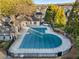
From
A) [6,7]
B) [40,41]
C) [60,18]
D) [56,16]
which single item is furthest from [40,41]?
[56,16]

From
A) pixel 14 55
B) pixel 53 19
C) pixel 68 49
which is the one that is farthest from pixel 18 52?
pixel 53 19

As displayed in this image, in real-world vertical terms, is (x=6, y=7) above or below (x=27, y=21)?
above

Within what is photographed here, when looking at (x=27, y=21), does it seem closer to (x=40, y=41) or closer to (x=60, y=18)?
(x=60, y=18)

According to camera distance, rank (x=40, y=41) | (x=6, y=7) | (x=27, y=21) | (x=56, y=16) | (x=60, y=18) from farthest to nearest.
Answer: (x=27, y=21)
(x=56, y=16)
(x=60, y=18)
(x=40, y=41)
(x=6, y=7)

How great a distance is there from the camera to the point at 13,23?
24.0 meters

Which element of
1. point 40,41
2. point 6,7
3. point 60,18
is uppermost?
point 6,7

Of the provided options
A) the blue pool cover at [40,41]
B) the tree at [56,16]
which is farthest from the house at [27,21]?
the blue pool cover at [40,41]

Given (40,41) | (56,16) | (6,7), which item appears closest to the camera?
(6,7)

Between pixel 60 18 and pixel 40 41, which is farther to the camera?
pixel 60 18

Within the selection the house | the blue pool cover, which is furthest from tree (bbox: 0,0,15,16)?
the house

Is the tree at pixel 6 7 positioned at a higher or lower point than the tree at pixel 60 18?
higher

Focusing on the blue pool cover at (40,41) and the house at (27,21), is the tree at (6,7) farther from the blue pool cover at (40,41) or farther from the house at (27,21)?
the house at (27,21)

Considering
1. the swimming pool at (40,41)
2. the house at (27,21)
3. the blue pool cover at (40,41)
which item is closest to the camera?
the swimming pool at (40,41)

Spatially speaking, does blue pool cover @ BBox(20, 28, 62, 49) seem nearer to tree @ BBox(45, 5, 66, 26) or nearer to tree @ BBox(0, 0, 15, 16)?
tree @ BBox(0, 0, 15, 16)
